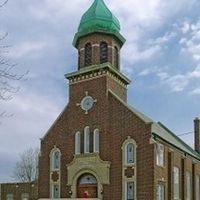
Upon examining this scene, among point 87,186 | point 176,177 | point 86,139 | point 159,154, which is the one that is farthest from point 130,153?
point 176,177

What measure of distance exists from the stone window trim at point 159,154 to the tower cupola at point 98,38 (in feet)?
24.8

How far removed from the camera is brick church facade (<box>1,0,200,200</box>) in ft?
117

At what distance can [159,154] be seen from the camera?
37156 millimetres

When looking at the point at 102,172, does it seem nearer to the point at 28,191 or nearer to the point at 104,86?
the point at 104,86

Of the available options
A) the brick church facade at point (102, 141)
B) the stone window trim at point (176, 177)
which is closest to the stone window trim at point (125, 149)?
the brick church facade at point (102, 141)

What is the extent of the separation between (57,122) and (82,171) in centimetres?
536

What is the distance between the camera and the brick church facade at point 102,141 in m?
35.8

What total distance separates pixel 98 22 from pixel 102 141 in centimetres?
987

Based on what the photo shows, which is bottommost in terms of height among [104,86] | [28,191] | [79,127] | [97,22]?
[28,191]

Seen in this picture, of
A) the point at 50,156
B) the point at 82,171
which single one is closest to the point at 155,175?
the point at 82,171

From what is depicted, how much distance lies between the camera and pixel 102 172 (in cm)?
3681

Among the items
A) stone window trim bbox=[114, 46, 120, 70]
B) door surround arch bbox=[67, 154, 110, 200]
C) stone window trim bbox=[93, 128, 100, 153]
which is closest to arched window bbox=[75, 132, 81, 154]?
door surround arch bbox=[67, 154, 110, 200]

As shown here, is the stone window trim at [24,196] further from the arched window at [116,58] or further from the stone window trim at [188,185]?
the arched window at [116,58]

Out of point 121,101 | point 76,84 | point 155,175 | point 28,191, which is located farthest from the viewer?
point 28,191
